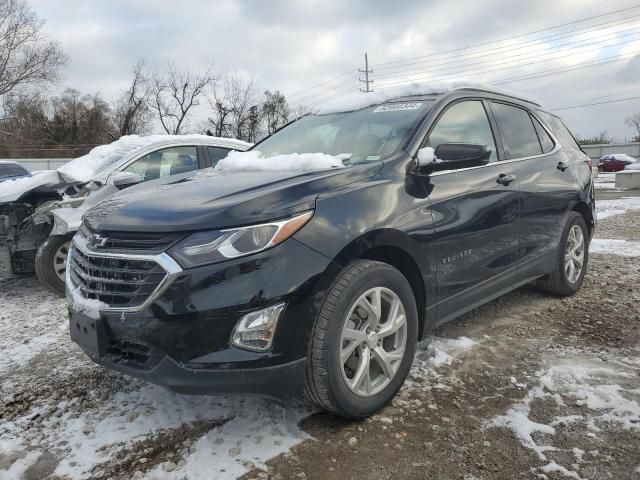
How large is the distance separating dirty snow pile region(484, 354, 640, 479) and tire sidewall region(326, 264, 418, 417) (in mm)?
535

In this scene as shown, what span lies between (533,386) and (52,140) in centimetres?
5334

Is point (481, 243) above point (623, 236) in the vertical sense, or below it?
above

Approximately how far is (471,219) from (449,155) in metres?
0.50

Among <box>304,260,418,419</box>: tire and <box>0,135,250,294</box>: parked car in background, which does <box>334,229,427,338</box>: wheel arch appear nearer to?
<box>304,260,418,419</box>: tire

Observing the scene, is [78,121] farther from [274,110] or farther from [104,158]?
[104,158]

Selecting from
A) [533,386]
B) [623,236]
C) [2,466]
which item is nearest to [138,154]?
[2,466]

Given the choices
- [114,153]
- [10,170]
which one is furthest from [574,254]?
[10,170]

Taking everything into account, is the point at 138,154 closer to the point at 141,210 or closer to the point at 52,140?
the point at 141,210

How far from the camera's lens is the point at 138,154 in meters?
5.71

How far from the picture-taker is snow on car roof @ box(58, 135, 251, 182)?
5695 mm

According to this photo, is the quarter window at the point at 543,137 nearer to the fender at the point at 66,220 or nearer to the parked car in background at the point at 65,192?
the parked car in background at the point at 65,192

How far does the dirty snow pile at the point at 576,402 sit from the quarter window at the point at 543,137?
1849 mm

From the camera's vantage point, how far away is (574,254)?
15.3ft

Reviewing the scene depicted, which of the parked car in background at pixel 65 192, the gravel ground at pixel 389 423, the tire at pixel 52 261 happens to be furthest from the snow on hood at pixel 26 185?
the gravel ground at pixel 389 423
